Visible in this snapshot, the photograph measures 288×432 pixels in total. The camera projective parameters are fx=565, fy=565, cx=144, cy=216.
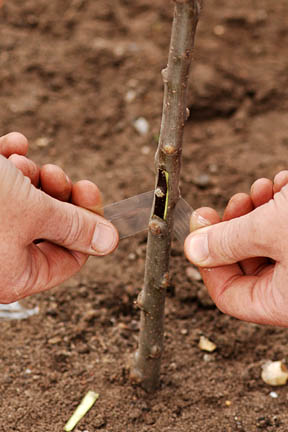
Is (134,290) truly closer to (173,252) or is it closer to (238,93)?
(173,252)

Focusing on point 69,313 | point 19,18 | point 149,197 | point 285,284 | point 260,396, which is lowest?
point 260,396

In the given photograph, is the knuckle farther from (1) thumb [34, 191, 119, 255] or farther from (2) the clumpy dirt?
(2) the clumpy dirt

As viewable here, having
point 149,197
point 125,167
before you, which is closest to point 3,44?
point 125,167

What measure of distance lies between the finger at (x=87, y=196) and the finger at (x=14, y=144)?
0.18m

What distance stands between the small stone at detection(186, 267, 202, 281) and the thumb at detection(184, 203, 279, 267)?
671 mm

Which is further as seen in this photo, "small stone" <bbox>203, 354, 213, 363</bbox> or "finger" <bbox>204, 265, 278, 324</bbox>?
"small stone" <bbox>203, 354, 213, 363</bbox>

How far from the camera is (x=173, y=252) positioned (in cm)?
215

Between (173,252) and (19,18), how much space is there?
6.56 ft

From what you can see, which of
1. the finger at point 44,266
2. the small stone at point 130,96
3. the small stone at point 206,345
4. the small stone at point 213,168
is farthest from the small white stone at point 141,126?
the finger at point 44,266

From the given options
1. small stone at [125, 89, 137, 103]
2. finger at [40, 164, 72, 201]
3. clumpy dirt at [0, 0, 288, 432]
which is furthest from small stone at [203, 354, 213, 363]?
small stone at [125, 89, 137, 103]

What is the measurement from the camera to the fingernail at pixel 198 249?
1366 millimetres

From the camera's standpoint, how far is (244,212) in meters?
1.47

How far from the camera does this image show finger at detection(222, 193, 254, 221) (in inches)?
57.4

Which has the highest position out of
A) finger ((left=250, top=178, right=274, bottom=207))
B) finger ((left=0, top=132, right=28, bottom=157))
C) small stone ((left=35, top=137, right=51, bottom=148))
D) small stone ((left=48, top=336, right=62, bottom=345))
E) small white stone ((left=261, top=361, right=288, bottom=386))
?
finger ((left=0, top=132, right=28, bottom=157))
